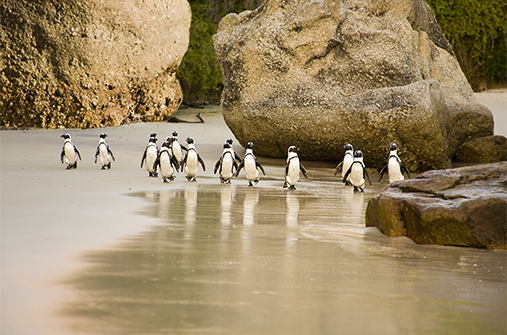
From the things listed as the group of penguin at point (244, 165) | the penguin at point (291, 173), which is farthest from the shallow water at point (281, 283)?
the group of penguin at point (244, 165)

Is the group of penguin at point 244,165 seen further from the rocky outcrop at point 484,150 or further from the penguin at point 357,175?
the rocky outcrop at point 484,150

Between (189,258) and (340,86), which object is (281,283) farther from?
(340,86)

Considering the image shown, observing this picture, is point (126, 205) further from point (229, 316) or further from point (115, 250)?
point (229, 316)

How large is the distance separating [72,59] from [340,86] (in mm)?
7120

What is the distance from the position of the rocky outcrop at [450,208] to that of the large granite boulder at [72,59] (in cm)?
1092

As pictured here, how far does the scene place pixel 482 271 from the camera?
3896 mm

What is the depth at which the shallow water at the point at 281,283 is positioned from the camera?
9.39 feet

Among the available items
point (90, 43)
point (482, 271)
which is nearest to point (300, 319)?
point (482, 271)

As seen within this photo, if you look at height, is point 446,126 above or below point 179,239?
above

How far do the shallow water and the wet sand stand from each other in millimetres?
11

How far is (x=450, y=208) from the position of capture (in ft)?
14.9

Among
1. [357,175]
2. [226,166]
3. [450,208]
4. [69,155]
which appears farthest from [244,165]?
[450,208]

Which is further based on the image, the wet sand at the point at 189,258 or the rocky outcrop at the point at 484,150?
the rocky outcrop at the point at 484,150

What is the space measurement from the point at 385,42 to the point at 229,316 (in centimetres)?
864
